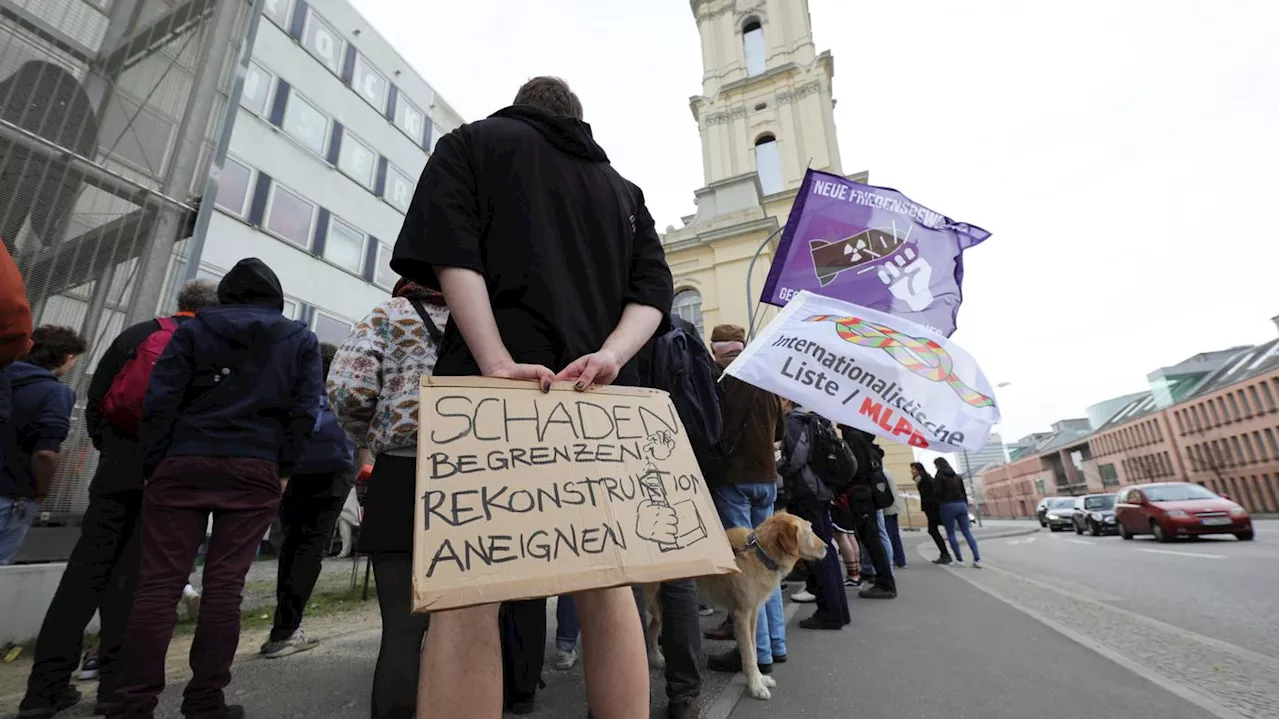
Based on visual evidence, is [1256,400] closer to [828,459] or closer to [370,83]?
[828,459]

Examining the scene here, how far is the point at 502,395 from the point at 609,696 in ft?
2.49

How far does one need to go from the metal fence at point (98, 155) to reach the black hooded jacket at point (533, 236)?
596cm

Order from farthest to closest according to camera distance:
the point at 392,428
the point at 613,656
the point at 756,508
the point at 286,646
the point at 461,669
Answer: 1. the point at 756,508
2. the point at 286,646
3. the point at 392,428
4. the point at 613,656
5. the point at 461,669

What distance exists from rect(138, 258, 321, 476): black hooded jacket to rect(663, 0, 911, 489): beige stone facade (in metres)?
19.7

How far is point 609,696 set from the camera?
1300 mm

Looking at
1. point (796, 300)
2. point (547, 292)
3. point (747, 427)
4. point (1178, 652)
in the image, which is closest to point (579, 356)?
point (547, 292)

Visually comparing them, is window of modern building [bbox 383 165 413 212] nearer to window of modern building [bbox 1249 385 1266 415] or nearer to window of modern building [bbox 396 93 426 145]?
window of modern building [bbox 396 93 426 145]

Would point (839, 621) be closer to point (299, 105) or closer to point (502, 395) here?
point (502, 395)

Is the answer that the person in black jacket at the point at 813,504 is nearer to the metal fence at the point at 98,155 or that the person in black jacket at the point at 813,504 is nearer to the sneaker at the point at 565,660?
the sneaker at the point at 565,660

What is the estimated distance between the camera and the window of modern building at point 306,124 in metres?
12.5

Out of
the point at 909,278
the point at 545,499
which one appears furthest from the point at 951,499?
the point at 545,499

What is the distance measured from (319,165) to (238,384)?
13155 millimetres

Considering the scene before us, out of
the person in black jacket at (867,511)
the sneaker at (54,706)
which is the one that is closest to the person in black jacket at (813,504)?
the person in black jacket at (867,511)

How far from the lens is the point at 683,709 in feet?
8.16
